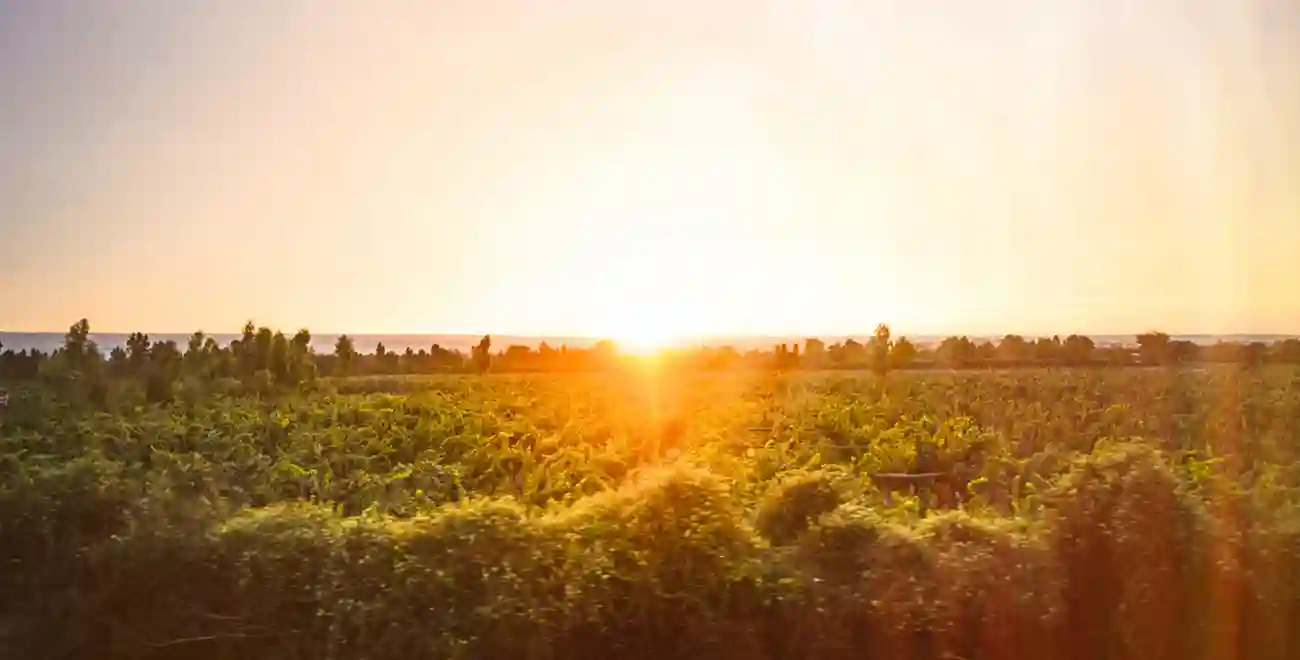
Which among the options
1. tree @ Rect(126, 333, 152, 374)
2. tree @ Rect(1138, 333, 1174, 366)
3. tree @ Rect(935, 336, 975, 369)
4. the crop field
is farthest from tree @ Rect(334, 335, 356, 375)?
tree @ Rect(1138, 333, 1174, 366)

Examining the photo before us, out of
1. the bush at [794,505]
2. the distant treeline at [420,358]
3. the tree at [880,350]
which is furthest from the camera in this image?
the tree at [880,350]

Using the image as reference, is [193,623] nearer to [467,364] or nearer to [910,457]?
[467,364]

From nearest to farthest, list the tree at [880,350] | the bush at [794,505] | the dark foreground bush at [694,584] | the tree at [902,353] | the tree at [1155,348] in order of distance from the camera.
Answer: the dark foreground bush at [694,584] < the bush at [794,505] < the tree at [1155,348] < the tree at [880,350] < the tree at [902,353]

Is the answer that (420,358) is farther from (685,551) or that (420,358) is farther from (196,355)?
(685,551)

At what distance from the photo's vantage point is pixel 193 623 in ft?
16.0

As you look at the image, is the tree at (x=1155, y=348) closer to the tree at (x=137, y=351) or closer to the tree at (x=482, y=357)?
the tree at (x=482, y=357)

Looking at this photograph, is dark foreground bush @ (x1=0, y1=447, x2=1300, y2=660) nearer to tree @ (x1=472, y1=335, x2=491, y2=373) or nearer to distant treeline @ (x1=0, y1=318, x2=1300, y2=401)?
distant treeline @ (x1=0, y1=318, x2=1300, y2=401)

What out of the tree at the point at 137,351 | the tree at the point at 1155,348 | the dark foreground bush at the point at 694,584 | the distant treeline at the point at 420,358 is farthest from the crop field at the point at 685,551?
the tree at the point at 137,351

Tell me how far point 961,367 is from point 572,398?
9.50 ft

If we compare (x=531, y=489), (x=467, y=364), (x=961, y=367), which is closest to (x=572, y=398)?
(x=467, y=364)

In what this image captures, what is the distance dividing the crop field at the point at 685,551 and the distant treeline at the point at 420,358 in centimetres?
78

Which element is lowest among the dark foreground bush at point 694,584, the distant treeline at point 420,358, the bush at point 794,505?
the dark foreground bush at point 694,584

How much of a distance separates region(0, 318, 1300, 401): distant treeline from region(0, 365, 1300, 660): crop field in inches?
30.8

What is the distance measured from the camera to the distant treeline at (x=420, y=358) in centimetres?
683
